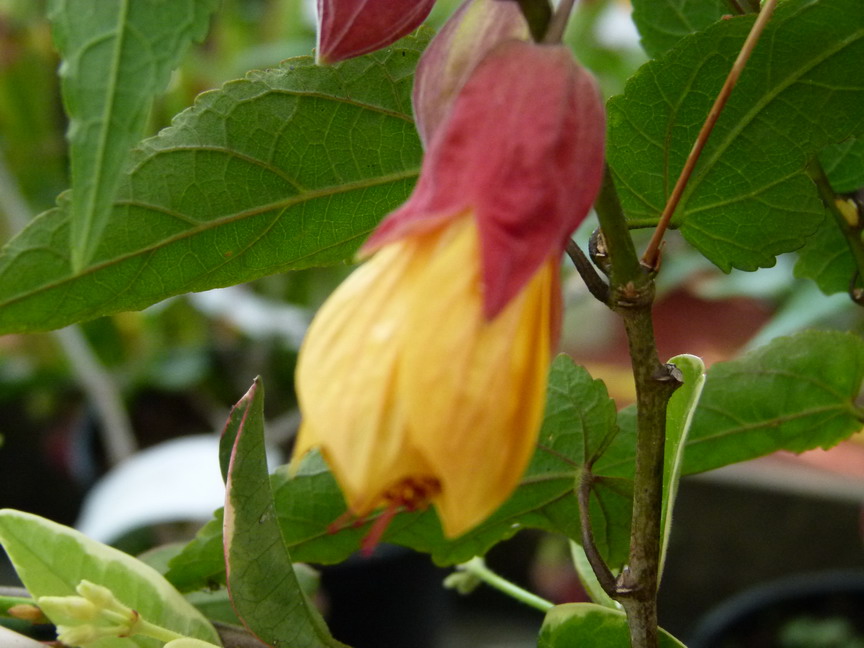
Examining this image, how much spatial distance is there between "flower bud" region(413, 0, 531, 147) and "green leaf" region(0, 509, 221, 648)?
150 mm

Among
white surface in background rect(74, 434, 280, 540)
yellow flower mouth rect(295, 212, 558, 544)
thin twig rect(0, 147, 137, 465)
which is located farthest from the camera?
A: thin twig rect(0, 147, 137, 465)

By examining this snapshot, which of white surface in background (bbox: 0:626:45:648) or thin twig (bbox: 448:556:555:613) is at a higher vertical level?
white surface in background (bbox: 0:626:45:648)

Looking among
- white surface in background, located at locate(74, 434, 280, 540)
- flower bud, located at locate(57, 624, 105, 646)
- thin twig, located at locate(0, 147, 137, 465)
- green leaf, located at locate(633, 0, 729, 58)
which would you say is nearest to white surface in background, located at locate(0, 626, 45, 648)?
flower bud, located at locate(57, 624, 105, 646)

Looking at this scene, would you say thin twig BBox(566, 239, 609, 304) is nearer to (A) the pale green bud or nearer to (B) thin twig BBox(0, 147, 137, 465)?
(A) the pale green bud

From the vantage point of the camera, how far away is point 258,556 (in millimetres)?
246

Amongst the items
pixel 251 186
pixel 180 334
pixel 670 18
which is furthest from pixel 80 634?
pixel 180 334

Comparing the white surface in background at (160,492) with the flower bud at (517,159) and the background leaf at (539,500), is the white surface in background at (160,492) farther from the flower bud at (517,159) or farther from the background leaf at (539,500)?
the flower bud at (517,159)

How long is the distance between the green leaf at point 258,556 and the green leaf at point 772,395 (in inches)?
5.3

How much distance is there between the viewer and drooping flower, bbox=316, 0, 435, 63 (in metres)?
0.22

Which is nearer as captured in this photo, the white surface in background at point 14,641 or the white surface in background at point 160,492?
the white surface in background at point 14,641

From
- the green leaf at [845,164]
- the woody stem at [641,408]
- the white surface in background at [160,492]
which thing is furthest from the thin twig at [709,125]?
the white surface in background at [160,492]

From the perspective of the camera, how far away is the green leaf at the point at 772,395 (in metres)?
0.31

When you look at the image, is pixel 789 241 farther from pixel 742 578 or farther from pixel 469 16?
pixel 742 578

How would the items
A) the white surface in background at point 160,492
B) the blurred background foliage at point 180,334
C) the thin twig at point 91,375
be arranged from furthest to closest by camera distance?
the blurred background foliage at point 180,334
the thin twig at point 91,375
the white surface in background at point 160,492
